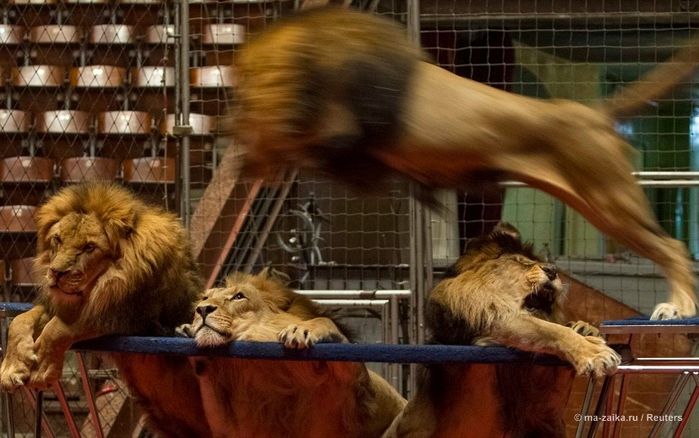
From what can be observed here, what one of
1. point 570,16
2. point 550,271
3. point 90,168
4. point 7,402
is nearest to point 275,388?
point 7,402

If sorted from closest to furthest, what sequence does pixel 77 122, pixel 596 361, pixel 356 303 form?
pixel 596 361
pixel 356 303
pixel 77 122

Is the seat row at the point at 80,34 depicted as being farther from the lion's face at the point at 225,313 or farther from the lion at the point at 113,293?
the lion's face at the point at 225,313

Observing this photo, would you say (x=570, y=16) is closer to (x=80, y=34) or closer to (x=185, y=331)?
(x=185, y=331)

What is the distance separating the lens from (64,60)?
21.5ft

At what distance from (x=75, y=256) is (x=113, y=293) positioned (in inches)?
5.3

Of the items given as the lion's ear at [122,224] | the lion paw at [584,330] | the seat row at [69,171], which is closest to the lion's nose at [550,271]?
the lion paw at [584,330]

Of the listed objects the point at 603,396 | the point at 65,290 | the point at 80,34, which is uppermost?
the point at 80,34

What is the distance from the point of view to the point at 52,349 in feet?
7.23

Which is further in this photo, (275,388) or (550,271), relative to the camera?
(275,388)

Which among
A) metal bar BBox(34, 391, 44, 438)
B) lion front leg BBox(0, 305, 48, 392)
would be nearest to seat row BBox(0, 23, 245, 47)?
lion front leg BBox(0, 305, 48, 392)

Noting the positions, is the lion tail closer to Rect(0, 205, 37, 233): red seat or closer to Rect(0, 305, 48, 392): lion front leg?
Rect(0, 305, 48, 392): lion front leg

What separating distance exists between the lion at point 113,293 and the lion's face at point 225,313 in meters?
0.14

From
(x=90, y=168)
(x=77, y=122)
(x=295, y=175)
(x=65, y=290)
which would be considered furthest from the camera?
(x=77, y=122)

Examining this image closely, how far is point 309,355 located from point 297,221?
2.69 m
